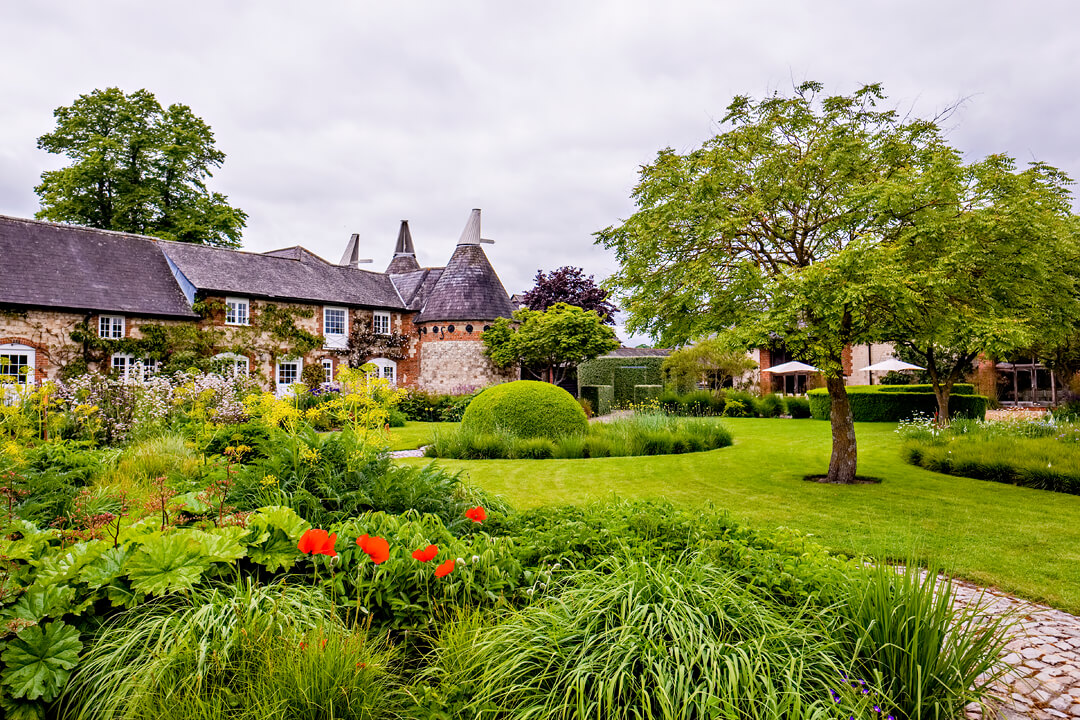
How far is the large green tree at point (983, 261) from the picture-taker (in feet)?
22.2

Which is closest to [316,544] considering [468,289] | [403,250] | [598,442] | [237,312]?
[598,442]

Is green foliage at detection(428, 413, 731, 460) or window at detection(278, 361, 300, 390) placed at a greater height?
window at detection(278, 361, 300, 390)

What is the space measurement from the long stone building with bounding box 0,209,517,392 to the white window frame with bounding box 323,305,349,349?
0.15 feet

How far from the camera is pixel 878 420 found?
811 inches

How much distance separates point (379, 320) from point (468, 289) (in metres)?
4.62

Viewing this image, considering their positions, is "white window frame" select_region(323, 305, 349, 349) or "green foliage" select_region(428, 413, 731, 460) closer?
"green foliage" select_region(428, 413, 731, 460)

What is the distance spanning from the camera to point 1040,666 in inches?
126

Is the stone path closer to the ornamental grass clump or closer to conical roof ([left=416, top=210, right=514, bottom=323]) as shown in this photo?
the ornamental grass clump

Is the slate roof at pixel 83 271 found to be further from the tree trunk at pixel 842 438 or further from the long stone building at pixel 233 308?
the tree trunk at pixel 842 438

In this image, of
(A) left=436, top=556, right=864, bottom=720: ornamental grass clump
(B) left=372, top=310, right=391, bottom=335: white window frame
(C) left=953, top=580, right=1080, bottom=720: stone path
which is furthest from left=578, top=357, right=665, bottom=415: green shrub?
(A) left=436, top=556, right=864, bottom=720: ornamental grass clump

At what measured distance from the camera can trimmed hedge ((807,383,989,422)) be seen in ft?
63.8

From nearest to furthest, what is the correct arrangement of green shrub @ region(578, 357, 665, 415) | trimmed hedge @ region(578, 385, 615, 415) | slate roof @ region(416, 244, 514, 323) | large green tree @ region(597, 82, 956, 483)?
large green tree @ region(597, 82, 956, 483), trimmed hedge @ region(578, 385, 615, 415), slate roof @ region(416, 244, 514, 323), green shrub @ region(578, 357, 665, 415)

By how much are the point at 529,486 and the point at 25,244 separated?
21.9 metres

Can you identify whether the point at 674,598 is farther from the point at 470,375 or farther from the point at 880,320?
the point at 470,375
